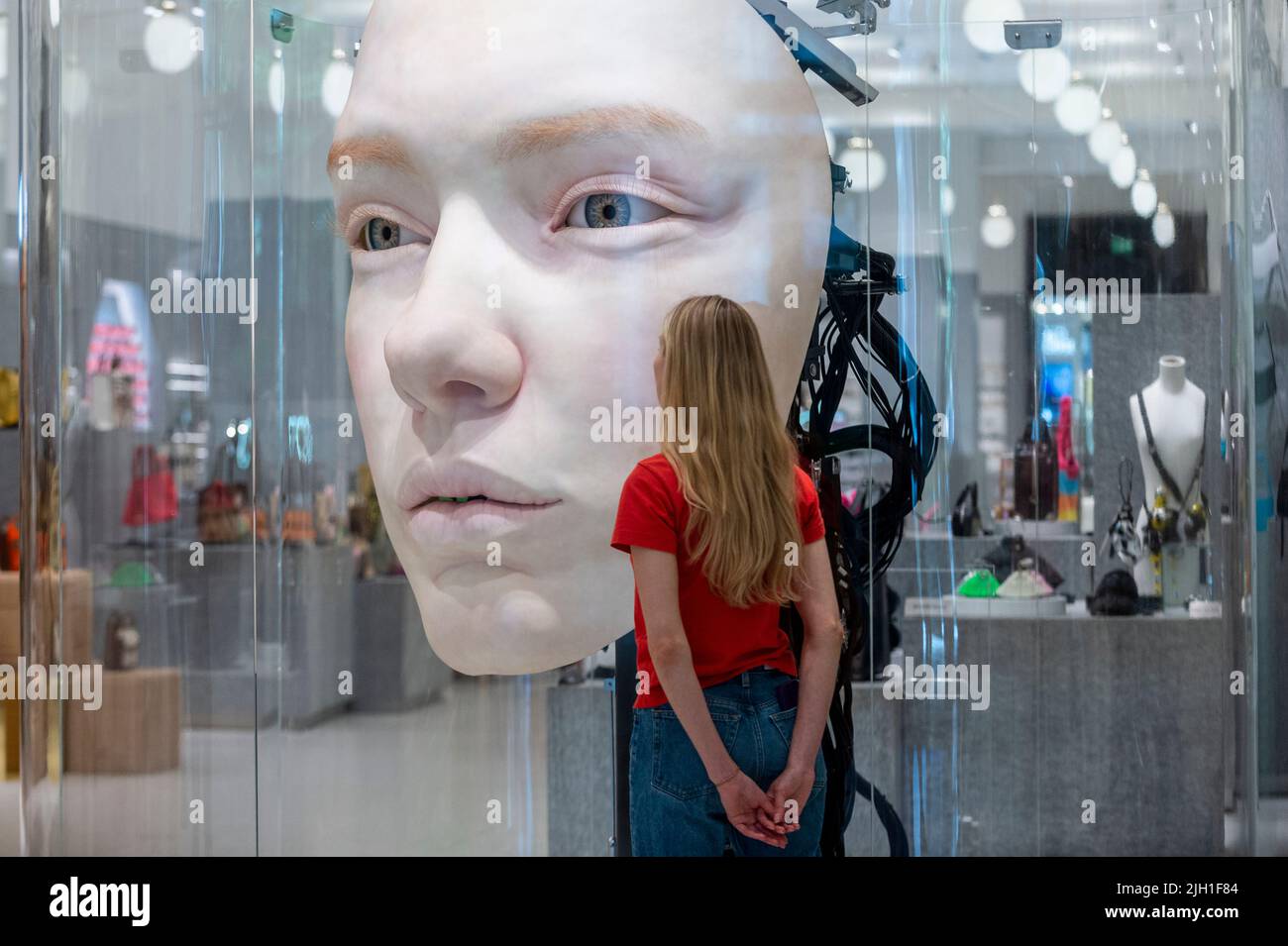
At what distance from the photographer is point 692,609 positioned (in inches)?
92.2

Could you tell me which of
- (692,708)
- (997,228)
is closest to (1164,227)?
(997,228)

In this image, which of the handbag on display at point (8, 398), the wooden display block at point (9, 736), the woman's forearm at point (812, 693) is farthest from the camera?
the handbag on display at point (8, 398)

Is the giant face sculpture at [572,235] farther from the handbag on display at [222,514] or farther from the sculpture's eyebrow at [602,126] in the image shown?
the handbag on display at [222,514]

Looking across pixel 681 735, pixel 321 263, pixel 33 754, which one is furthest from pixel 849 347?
pixel 33 754

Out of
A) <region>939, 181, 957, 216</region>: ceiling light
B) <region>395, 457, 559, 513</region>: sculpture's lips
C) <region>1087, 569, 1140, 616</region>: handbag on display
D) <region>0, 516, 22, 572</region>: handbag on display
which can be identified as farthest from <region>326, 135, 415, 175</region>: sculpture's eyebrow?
<region>0, 516, 22, 572</region>: handbag on display

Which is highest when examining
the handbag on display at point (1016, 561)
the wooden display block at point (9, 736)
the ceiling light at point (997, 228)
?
the ceiling light at point (997, 228)

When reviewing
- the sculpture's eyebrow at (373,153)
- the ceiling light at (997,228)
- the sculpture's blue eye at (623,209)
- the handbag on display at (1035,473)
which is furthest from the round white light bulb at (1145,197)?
the sculpture's eyebrow at (373,153)

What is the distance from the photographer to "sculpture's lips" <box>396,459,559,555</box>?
8.48 ft

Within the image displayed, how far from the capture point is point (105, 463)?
3004mm

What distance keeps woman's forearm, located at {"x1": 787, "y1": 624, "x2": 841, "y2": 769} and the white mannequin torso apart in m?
0.79

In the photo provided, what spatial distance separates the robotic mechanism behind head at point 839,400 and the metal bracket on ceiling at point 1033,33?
0.94 ft

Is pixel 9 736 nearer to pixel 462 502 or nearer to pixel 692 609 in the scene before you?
pixel 462 502

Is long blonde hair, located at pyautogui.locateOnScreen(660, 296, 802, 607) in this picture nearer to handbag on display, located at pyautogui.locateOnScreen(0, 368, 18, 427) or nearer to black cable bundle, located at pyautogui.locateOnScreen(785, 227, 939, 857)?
black cable bundle, located at pyautogui.locateOnScreen(785, 227, 939, 857)

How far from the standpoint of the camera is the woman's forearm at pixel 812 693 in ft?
7.84
